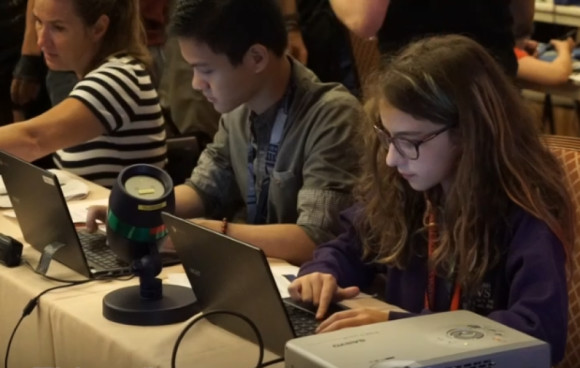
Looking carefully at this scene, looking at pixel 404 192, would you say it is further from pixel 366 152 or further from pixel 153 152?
pixel 153 152

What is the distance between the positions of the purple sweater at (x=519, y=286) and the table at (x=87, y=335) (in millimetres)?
86

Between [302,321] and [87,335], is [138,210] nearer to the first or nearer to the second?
[87,335]

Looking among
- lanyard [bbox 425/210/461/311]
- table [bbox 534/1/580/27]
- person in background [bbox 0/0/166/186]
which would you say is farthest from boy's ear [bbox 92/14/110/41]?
table [bbox 534/1/580/27]

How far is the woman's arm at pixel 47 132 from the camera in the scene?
2506 mm

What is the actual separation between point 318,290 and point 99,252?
0.49 m

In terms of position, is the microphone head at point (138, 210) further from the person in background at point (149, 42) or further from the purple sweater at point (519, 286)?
the person in background at point (149, 42)

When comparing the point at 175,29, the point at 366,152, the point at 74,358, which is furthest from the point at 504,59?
the point at 74,358

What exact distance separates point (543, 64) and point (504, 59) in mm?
1555

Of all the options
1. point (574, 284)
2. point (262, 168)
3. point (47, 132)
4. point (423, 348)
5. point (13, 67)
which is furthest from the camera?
point (13, 67)

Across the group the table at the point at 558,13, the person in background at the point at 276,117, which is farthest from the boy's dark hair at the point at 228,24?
the table at the point at 558,13

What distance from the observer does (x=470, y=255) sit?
169cm

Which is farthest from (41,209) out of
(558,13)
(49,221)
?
(558,13)

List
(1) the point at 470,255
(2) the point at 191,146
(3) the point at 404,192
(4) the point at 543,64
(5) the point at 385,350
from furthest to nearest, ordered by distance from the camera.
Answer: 1. (4) the point at 543,64
2. (2) the point at 191,146
3. (3) the point at 404,192
4. (1) the point at 470,255
5. (5) the point at 385,350

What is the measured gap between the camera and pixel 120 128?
269 centimetres
